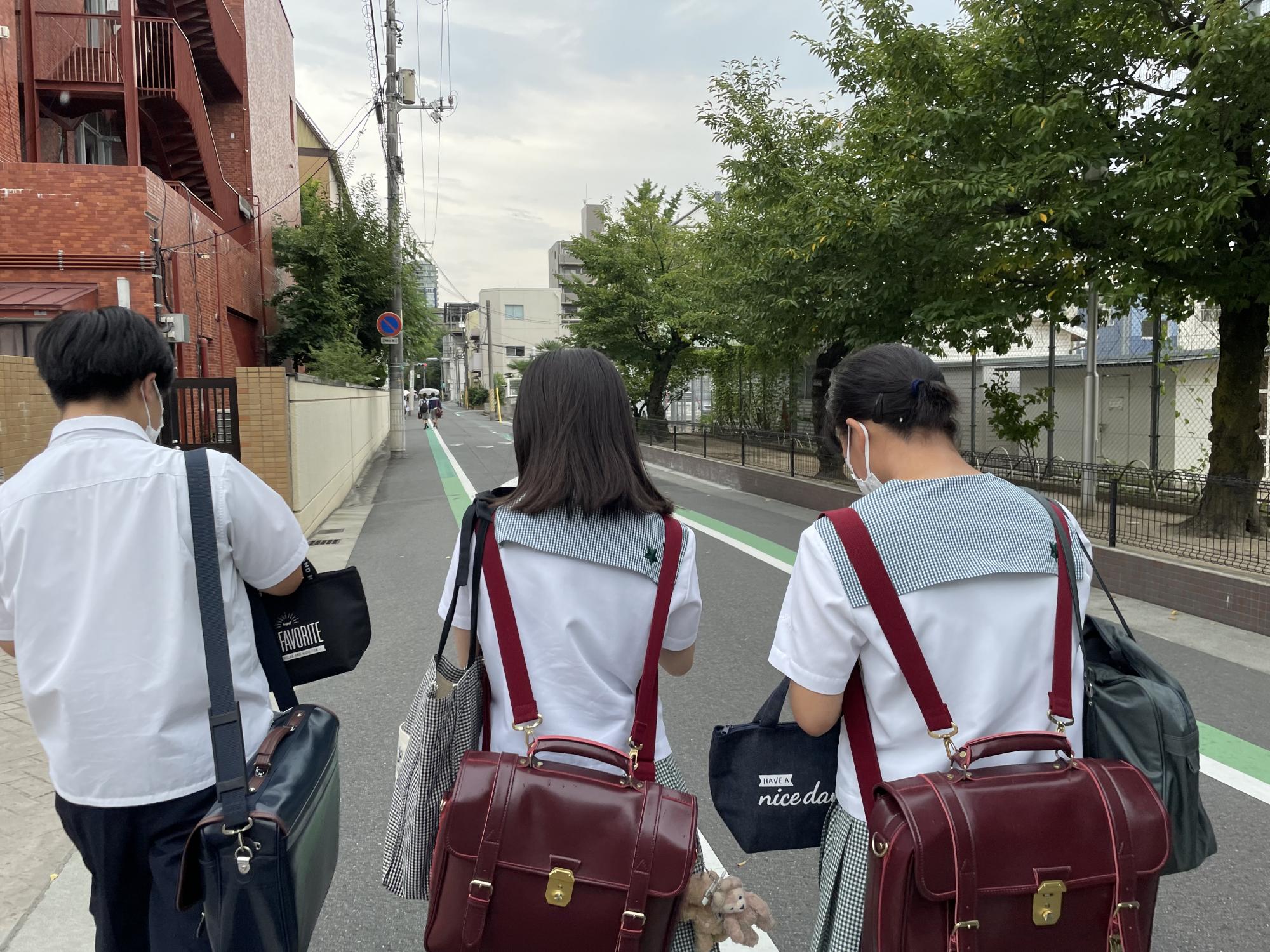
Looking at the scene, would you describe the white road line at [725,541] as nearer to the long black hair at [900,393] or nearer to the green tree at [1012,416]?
the long black hair at [900,393]

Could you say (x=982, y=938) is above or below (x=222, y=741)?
below

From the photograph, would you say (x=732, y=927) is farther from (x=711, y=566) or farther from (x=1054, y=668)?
(x=711, y=566)

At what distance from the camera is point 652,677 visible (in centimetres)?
185

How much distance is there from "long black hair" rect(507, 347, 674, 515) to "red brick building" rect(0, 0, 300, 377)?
7810 mm

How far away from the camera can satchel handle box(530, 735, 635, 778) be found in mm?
1681

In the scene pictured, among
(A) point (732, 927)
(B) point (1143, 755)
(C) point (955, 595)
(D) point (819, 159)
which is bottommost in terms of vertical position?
(A) point (732, 927)

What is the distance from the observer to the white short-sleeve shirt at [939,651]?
1.63 m

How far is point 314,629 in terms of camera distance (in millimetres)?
2148

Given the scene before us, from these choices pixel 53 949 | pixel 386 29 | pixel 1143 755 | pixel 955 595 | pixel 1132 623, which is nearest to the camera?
pixel 955 595

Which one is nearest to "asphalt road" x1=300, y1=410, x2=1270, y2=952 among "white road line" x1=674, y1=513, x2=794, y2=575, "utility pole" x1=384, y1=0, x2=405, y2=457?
"white road line" x1=674, y1=513, x2=794, y2=575

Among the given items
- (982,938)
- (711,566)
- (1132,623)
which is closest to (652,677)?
(982,938)

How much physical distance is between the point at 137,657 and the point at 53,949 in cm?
194

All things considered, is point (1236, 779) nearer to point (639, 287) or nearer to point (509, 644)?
point (509, 644)

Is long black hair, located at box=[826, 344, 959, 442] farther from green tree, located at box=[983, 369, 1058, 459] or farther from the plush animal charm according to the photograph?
green tree, located at box=[983, 369, 1058, 459]
